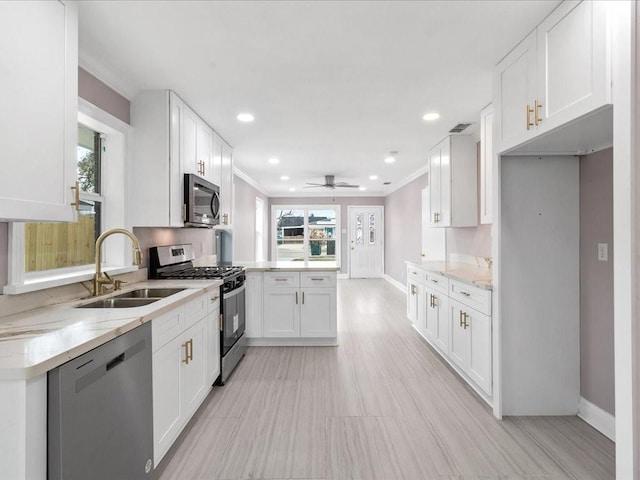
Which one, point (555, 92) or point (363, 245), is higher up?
point (555, 92)

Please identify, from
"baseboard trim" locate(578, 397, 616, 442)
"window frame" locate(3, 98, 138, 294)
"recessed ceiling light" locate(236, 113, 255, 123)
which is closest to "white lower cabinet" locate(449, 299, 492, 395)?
"baseboard trim" locate(578, 397, 616, 442)

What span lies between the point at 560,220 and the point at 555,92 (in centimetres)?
98

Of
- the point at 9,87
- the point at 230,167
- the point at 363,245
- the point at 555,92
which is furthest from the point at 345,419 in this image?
the point at 363,245

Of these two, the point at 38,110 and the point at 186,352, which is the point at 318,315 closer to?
the point at 186,352

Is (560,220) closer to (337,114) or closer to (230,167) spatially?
(337,114)

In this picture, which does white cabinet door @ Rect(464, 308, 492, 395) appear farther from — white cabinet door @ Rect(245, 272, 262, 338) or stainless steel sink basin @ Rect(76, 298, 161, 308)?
stainless steel sink basin @ Rect(76, 298, 161, 308)

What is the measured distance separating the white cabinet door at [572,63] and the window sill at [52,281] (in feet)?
9.38

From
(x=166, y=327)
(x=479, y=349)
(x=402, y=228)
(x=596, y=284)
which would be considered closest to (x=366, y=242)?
(x=402, y=228)

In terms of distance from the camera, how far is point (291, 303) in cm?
377

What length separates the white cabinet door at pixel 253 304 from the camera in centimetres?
376

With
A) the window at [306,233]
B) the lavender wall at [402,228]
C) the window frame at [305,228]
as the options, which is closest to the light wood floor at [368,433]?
the lavender wall at [402,228]

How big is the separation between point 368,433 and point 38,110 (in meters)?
2.47

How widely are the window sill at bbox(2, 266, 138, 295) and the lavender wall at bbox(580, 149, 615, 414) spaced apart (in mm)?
3308

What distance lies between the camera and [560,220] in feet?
7.74
